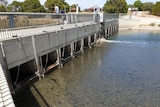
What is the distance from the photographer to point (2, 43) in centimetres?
748

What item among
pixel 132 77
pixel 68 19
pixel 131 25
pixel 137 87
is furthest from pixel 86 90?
pixel 131 25

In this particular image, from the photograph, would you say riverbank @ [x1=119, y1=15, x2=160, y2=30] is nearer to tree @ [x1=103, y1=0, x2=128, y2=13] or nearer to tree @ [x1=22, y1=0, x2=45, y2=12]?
tree @ [x1=103, y1=0, x2=128, y2=13]

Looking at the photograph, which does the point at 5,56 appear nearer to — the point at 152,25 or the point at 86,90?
the point at 86,90

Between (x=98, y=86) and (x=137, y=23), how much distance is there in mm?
43718

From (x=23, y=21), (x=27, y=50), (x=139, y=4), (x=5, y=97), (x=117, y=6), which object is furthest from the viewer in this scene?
(x=139, y=4)

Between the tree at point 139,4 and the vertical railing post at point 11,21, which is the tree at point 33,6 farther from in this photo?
the tree at point 139,4

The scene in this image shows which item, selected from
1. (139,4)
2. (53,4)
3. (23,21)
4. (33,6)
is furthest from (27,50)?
(139,4)

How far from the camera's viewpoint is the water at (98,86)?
788 cm

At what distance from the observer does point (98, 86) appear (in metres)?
9.58

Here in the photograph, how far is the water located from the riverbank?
115 ft

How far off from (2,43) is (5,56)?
0.60m

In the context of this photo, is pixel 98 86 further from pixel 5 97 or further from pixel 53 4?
pixel 53 4

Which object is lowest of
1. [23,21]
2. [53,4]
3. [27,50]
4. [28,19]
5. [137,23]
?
[137,23]

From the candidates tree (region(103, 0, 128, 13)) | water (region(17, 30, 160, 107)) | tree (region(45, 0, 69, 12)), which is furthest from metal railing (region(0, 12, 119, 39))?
tree (region(103, 0, 128, 13))
